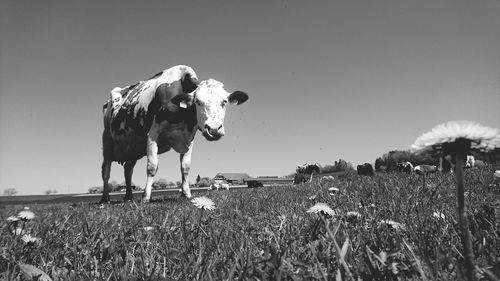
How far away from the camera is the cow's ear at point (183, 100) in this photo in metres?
7.20

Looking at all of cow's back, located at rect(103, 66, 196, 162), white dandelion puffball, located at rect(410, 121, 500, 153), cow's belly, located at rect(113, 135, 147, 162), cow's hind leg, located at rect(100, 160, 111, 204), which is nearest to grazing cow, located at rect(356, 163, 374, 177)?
cow's back, located at rect(103, 66, 196, 162)

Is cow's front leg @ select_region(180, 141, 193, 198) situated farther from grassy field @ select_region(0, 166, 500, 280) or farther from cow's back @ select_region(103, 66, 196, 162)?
grassy field @ select_region(0, 166, 500, 280)

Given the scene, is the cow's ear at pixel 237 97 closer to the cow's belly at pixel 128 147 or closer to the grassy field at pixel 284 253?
the cow's belly at pixel 128 147

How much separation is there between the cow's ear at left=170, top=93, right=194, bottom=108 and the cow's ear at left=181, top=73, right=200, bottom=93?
520mm

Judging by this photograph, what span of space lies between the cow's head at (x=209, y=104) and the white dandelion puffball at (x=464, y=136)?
6.20 meters

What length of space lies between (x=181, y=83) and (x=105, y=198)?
5.24 m

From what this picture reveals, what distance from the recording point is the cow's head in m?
6.84

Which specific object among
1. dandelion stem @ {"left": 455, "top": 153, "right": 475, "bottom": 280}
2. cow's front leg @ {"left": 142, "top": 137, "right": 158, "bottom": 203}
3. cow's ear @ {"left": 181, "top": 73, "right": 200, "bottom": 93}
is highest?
cow's ear @ {"left": 181, "top": 73, "right": 200, "bottom": 93}

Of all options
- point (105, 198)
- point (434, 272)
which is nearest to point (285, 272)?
point (434, 272)

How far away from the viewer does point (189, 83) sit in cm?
781

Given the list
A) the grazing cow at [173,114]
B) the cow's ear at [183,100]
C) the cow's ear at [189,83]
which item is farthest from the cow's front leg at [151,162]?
the cow's ear at [189,83]

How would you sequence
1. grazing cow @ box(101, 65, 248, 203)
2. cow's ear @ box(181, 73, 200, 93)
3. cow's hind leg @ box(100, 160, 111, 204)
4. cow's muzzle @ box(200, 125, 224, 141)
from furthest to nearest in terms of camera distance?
cow's hind leg @ box(100, 160, 111, 204) → cow's ear @ box(181, 73, 200, 93) → grazing cow @ box(101, 65, 248, 203) → cow's muzzle @ box(200, 125, 224, 141)

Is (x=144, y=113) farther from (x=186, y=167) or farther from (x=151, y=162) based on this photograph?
(x=186, y=167)

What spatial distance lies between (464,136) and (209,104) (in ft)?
21.4
